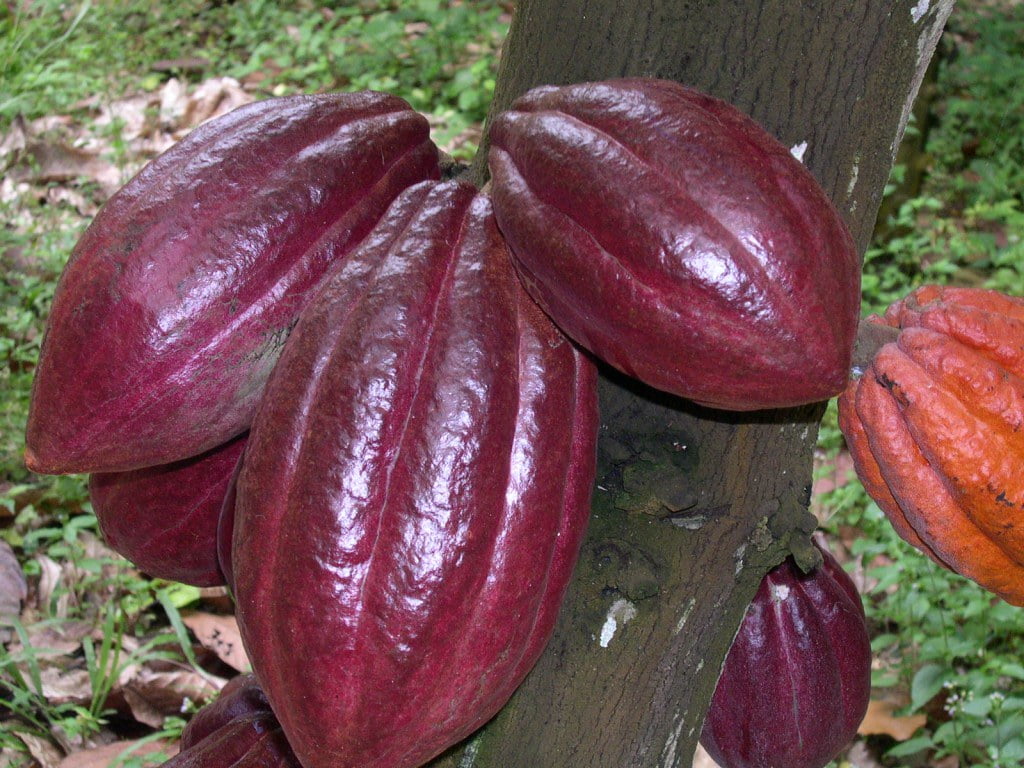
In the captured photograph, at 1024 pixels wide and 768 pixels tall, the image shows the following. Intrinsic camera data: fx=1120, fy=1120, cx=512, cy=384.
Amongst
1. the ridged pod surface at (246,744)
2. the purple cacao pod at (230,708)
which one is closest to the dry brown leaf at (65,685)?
the purple cacao pod at (230,708)

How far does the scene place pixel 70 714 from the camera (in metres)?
2.40

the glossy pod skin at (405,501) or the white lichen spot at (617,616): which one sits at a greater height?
the glossy pod skin at (405,501)

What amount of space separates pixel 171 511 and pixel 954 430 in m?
0.80

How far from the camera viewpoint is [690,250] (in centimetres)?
81

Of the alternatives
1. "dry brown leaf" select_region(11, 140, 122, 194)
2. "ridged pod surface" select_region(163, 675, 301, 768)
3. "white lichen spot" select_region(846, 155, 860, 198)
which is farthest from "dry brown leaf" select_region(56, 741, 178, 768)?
"dry brown leaf" select_region(11, 140, 122, 194)

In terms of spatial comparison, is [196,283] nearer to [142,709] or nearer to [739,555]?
[739,555]

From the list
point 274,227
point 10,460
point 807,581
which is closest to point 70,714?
point 10,460

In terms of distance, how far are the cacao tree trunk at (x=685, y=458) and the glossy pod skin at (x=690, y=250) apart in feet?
0.52

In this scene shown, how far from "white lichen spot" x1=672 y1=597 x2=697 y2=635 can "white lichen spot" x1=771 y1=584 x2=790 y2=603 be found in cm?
30

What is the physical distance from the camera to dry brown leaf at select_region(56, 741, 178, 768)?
2.17 meters

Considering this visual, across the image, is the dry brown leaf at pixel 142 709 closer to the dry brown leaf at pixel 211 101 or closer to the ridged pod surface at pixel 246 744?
the ridged pod surface at pixel 246 744

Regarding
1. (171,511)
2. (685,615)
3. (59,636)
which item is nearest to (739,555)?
(685,615)

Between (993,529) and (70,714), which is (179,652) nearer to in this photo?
(70,714)

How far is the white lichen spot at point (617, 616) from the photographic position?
1.16 metres
